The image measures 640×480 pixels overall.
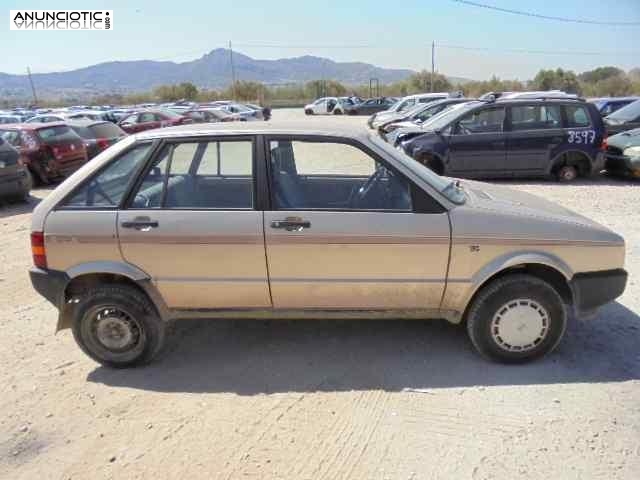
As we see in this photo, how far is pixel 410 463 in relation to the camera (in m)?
2.32

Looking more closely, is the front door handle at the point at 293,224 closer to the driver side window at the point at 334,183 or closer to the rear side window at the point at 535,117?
the driver side window at the point at 334,183

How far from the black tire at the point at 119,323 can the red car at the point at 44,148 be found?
835cm

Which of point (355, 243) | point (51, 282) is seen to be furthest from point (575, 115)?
point (51, 282)

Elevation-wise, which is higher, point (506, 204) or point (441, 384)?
point (506, 204)

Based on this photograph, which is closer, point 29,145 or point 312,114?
point 29,145

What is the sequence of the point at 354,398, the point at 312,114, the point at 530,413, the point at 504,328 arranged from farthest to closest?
1. the point at 312,114
2. the point at 504,328
3. the point at 354,398
4. the point at 530,413

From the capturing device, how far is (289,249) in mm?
2912

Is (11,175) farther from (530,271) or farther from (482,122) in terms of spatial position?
(482,122)

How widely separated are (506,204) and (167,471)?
9.10 ft

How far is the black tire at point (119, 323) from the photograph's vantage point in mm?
3072

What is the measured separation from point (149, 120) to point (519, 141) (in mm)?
13613

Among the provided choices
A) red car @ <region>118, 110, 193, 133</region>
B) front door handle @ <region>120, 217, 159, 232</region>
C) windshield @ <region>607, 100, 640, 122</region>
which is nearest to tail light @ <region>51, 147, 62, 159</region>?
red car @ <region>118, 110, 193, 133</region>

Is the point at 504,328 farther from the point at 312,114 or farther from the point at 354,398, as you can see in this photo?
the point at 312,114

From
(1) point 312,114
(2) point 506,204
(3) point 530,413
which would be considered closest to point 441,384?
(3) point 530,413
